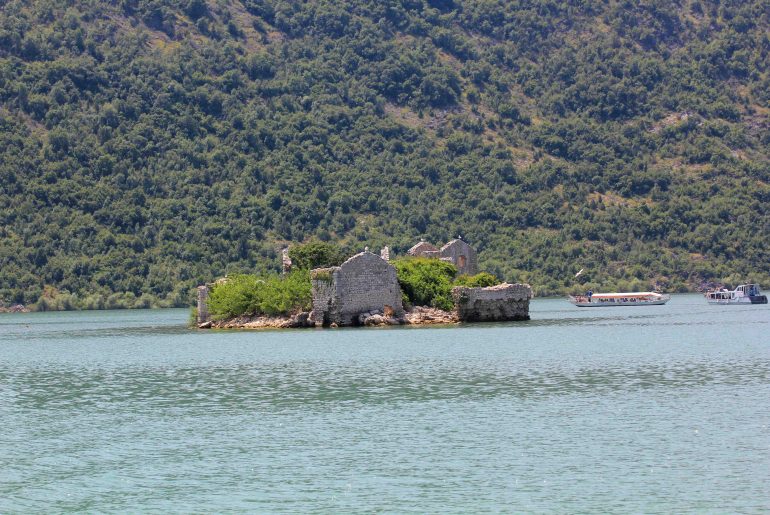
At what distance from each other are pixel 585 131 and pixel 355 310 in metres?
109

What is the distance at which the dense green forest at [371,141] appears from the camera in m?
132

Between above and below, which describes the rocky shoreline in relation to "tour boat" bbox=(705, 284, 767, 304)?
below

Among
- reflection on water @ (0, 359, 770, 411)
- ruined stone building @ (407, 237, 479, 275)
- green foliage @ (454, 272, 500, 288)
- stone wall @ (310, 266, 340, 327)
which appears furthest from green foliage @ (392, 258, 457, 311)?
reflection on water @ (0, 359, 770, 411)

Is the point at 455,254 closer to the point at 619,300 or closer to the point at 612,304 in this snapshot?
the point at 612,304

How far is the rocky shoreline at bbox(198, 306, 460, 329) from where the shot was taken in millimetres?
66750

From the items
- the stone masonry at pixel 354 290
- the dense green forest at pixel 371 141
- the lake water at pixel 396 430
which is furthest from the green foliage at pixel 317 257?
the dense green forest at pixel 371 141

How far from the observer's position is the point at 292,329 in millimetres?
67500

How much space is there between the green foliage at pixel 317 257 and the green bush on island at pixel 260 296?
151cm

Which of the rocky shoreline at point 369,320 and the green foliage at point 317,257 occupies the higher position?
the green foliage at point 317,257

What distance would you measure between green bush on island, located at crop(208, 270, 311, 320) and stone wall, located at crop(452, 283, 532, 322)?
7665 millimetres

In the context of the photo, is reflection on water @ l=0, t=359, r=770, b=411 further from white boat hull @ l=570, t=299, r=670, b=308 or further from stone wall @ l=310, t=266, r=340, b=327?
white boat hull @ l=570, t=299, r=670, b=308

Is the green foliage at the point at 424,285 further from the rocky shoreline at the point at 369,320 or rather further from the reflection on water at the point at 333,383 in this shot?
the reflection on water at the point at 333,383

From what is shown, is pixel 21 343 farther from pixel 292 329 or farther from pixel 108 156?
pixel 108 156

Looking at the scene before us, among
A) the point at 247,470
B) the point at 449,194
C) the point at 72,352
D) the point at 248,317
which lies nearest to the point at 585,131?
the point at 449,194
